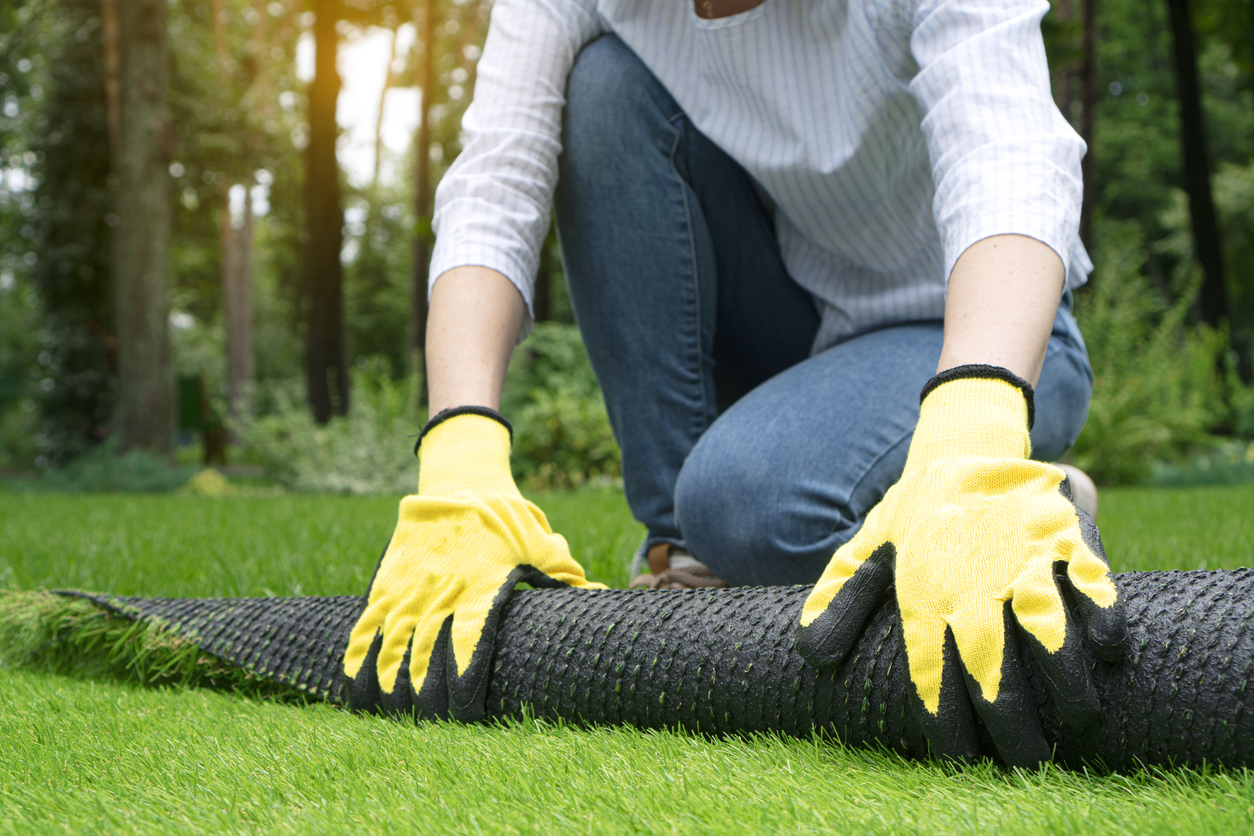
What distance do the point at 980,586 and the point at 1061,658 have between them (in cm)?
10

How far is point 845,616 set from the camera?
1.02m

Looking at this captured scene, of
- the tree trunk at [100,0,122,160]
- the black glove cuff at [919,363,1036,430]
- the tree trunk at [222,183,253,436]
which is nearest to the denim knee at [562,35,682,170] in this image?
the black glove cuff at [919,363,1036,430]

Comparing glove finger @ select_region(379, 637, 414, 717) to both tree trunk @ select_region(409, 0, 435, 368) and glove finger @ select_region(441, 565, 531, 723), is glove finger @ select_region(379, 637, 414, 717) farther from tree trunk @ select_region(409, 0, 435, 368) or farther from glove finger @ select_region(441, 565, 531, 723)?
tree trunk @ select_region(409, 0, 435, 368)

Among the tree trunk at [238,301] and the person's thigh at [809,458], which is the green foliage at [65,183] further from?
the person's thigh at [809,458]

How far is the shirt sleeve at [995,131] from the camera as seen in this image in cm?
129

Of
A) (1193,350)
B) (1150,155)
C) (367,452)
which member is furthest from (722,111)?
(1150,155)

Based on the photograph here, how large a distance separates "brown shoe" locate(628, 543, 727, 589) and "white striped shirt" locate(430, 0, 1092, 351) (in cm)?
60

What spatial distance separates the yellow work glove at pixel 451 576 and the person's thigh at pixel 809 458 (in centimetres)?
34

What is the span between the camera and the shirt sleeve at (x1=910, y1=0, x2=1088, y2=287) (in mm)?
1286

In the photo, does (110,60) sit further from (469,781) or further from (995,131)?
(469,781)

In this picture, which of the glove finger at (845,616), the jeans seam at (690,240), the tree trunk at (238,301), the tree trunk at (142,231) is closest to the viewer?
the glove finger at (845,616)

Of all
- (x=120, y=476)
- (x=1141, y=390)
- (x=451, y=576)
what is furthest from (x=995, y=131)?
(x=120, y=476)

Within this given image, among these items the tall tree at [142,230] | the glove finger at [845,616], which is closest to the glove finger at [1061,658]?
the glove finger at [845,616]

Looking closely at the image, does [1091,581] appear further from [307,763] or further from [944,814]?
[307,763]
